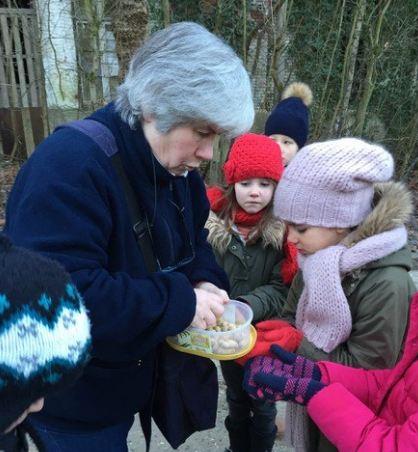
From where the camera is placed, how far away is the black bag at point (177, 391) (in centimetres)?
146

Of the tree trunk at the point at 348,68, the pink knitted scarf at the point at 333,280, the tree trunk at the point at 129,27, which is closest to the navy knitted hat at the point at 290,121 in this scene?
the tree trunk at the point at 129,27

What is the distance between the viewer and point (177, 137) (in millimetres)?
1362

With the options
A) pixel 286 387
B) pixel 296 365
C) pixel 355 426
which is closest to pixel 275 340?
pixel 296 365

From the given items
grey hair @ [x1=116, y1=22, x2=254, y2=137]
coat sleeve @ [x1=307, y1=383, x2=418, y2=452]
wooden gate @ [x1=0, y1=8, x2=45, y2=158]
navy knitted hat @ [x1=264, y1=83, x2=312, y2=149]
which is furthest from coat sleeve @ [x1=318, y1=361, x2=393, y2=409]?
wooden gate @ [x1=0, y1=8, x2=45, y2=158]

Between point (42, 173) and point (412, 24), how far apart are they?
743 cm

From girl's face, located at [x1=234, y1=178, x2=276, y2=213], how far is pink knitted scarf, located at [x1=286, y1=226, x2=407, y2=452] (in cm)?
62

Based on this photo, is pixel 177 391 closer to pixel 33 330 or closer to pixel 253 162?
pixel 33 330

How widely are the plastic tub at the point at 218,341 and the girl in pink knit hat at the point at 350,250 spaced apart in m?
0.20

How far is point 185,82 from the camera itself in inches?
50.2

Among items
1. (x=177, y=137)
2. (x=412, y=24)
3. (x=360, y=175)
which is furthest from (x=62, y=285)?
(x=412, y=24)

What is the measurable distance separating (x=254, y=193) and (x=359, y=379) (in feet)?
3.34

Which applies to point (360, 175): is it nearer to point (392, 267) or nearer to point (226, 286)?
point (392, 267)

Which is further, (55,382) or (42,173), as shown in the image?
(42,173)

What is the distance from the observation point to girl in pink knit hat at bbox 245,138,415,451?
1.51 meters
